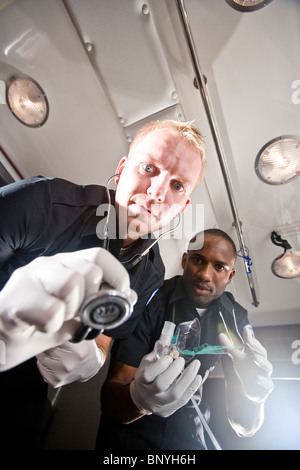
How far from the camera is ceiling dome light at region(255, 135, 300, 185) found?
4.00 ft

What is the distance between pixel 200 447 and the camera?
117 centimetres

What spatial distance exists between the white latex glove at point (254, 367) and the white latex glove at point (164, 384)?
39 cm

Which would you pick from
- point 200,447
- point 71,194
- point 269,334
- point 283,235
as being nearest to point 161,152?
point 71,194

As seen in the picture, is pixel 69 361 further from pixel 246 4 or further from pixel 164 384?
pixel 246 4

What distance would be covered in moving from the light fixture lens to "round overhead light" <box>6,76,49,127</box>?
6.70 feet

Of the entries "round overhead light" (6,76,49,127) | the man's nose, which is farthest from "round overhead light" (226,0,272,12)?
"round overhead light" (6,76,49,127)

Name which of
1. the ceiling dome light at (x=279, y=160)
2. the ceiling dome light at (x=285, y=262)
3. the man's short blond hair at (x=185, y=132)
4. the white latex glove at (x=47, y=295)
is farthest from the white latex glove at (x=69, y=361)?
the ceiling dome light at (x=285, y=262)

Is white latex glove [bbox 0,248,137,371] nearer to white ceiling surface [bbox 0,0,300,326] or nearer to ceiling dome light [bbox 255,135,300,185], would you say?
white ceiling surface [bbox 0,0,300,326]

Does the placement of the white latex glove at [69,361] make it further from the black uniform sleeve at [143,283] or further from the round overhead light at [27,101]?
the round overhead light at [27,101]

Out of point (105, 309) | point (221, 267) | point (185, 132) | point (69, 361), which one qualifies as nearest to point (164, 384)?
point (69, 361)

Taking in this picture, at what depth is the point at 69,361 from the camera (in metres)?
0.65

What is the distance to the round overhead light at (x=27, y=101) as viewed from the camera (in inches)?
41.9

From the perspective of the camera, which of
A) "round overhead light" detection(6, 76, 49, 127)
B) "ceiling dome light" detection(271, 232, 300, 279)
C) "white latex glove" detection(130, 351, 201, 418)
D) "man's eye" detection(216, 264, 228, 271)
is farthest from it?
"ceiling dome light" detection(271, 232, 300, 279)

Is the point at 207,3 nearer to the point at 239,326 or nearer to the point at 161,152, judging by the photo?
the point at 161,152
